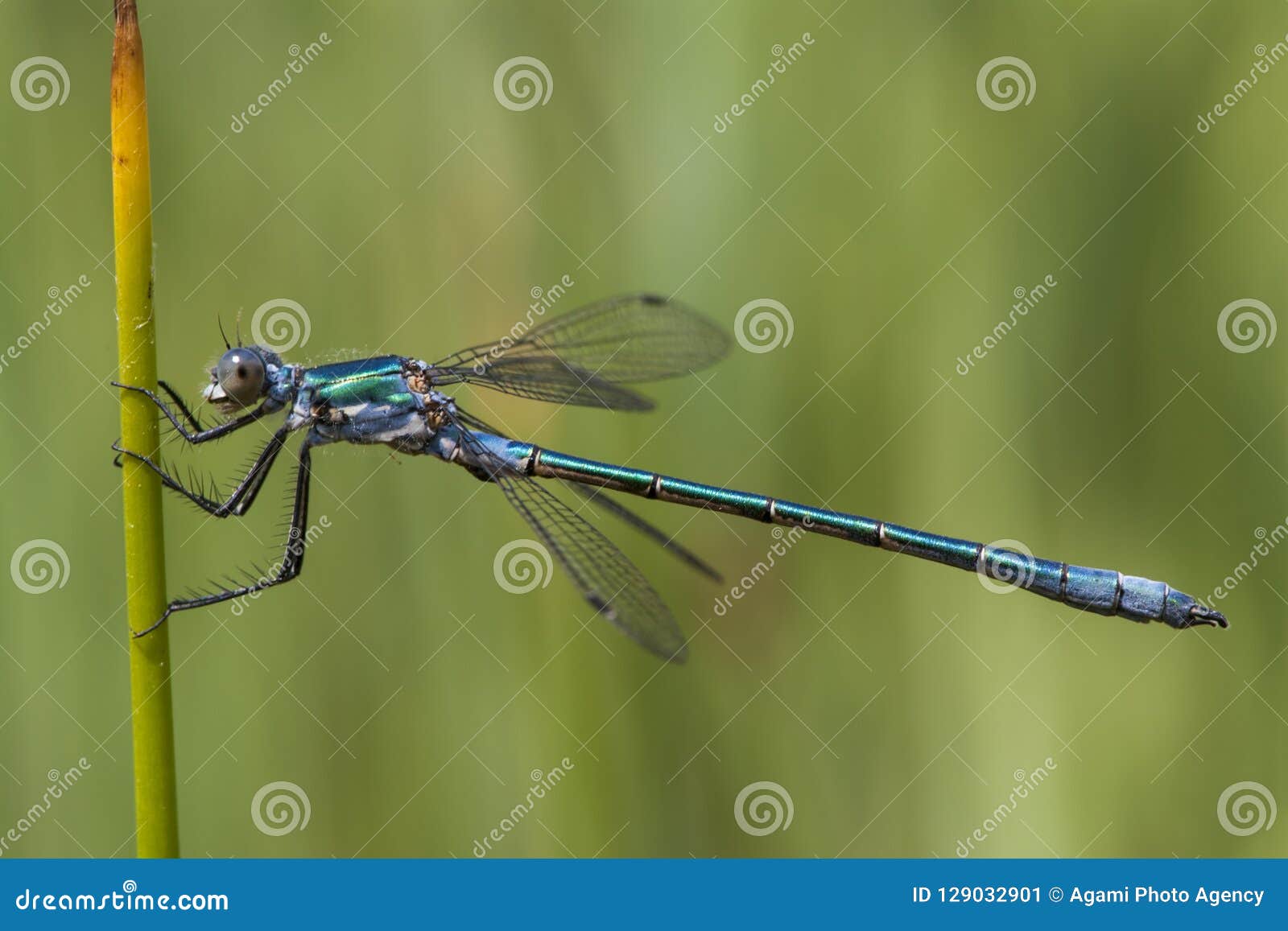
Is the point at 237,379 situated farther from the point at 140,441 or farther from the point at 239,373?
Answer: the point at 140,441

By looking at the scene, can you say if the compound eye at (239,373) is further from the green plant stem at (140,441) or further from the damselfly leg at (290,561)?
the green plant stem at (140,441)

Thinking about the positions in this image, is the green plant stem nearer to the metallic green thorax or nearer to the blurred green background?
the blurred green background

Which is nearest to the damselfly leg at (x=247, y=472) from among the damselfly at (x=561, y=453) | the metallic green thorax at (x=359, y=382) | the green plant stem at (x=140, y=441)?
the damselfly at (x=561, y=453)

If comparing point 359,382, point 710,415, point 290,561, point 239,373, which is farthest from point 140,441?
point 710,415

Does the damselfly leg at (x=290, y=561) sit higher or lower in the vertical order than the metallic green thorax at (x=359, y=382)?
lower

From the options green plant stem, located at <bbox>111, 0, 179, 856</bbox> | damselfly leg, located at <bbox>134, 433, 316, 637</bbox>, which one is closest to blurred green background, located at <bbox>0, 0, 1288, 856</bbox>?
damselfly leg, located at <bbox>134, 433, 316, 637</bbox>

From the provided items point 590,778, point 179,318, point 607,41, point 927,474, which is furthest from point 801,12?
point 590,778
